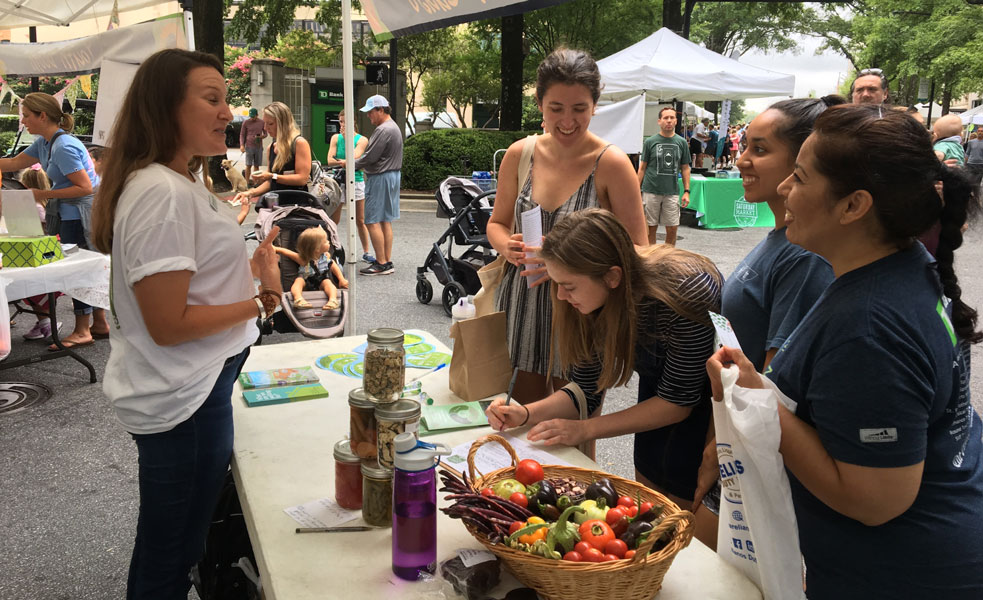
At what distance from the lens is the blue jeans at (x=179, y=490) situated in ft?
6.10

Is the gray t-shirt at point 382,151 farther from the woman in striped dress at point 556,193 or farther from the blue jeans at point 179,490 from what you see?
the blue jeans at point 179,490

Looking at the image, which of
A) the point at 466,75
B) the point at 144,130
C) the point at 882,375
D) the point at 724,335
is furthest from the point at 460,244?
the point at 466,75

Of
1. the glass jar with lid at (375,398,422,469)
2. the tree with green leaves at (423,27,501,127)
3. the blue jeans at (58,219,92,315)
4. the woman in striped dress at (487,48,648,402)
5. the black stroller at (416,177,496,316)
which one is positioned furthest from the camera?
the tree with green leaves at (423,27,501,127)

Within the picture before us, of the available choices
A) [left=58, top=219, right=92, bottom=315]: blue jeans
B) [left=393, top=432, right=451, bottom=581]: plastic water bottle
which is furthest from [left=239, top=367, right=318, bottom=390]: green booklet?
[left=58, top=219, right=92, bottom=315]: blue jeans

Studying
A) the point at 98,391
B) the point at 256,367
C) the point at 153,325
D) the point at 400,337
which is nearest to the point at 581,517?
the point at 400,337

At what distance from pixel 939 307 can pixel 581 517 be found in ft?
2.39

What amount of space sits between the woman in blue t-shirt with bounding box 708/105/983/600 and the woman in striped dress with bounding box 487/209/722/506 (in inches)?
23.7

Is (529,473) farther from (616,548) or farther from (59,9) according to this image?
(59,9)

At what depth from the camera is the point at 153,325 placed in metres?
1.76

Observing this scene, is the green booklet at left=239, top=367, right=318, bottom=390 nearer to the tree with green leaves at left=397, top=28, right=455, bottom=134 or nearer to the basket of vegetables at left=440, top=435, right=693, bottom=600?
the basket of vegetables at left=440, top=435, right=693, bottom=600

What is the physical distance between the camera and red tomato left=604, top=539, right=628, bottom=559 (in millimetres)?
1310

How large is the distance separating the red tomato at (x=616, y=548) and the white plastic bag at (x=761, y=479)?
0.23 m

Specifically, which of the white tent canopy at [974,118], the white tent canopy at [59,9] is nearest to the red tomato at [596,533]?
the white tent canopy at [59,9]

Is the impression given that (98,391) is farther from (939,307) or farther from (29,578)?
(939,307)
